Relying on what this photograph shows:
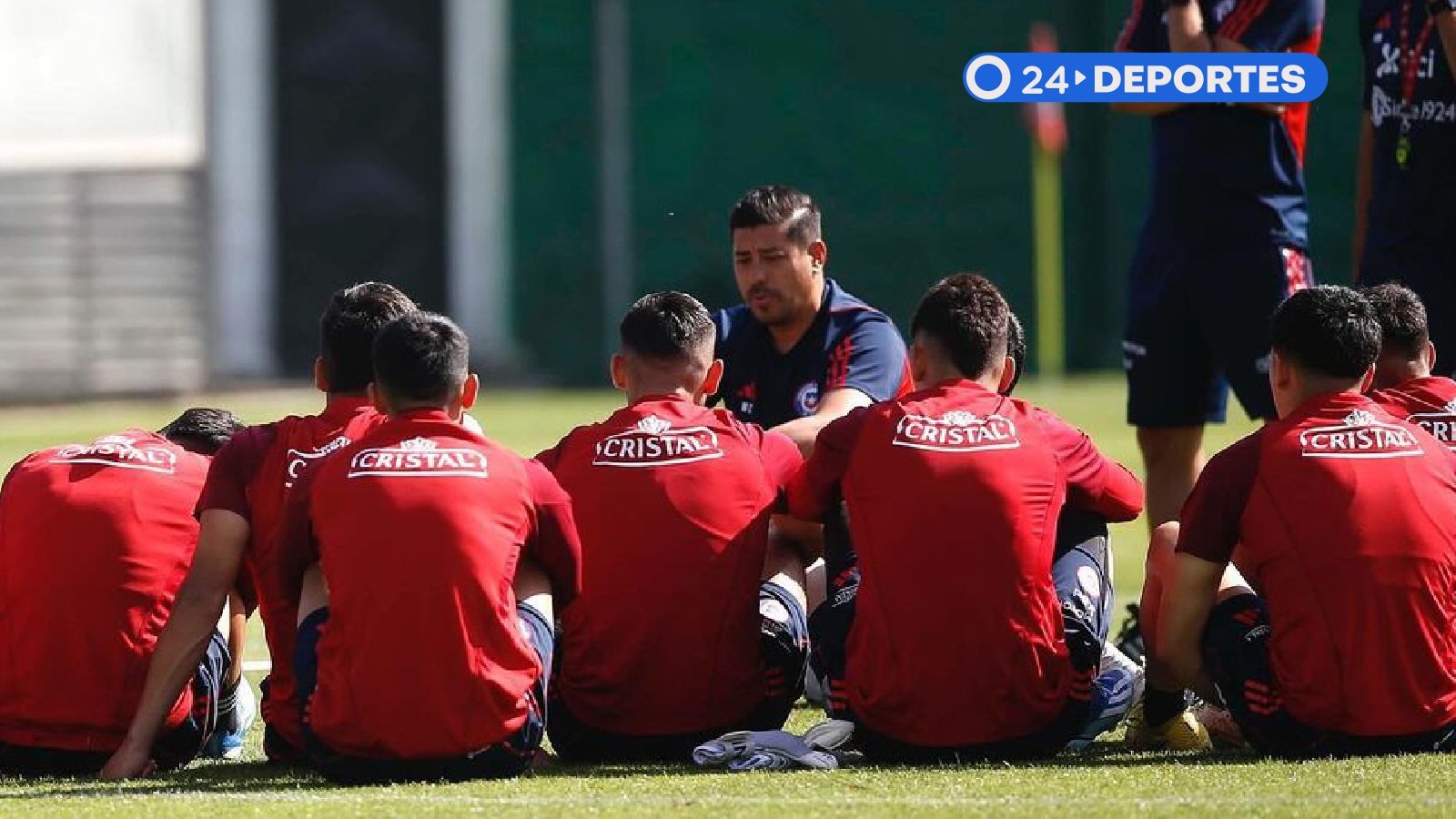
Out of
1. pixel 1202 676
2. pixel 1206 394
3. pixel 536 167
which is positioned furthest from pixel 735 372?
pixel 536 167

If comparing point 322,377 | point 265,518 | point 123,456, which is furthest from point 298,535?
point 123,456

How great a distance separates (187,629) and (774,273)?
9.53 feet

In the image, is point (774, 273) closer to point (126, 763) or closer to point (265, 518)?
point (265, 518)

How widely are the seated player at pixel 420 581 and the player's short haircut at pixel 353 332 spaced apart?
0.34 metres

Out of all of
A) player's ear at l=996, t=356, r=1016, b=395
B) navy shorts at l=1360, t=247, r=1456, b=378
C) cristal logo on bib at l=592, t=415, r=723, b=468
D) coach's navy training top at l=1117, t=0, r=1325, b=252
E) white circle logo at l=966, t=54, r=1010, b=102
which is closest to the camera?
cristal logo on bib at l=592, t=415, r=723, b=468

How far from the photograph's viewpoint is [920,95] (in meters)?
26.0

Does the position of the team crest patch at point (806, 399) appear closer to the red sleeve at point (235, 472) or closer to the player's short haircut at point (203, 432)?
the player's short haircut at point (203, 432)

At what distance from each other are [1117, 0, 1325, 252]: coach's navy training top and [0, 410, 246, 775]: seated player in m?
4.17

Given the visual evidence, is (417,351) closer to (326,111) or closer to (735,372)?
(735,372)

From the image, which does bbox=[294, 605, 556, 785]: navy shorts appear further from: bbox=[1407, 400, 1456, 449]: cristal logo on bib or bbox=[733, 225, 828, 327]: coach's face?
bbox=[733, 225, 828, 327]: coach's face

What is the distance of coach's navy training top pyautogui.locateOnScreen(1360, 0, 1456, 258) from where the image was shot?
8555mm

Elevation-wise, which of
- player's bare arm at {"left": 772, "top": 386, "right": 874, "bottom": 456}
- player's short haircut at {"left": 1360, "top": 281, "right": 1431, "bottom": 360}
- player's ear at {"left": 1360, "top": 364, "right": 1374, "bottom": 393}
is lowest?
player's bare arm at {"left": 772, "top": 386, "right": 874, "bottom": 456}

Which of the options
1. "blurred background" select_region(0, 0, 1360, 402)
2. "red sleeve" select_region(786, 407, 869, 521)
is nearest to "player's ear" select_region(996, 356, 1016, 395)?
"red sleeve" select_region(786, 407, 869, 521)

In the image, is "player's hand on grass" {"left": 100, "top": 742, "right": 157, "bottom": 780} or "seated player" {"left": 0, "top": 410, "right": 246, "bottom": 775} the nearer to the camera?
"player's hand on grass" {"left": 100, "top": 742, "right": 157, "bottom": 780}
